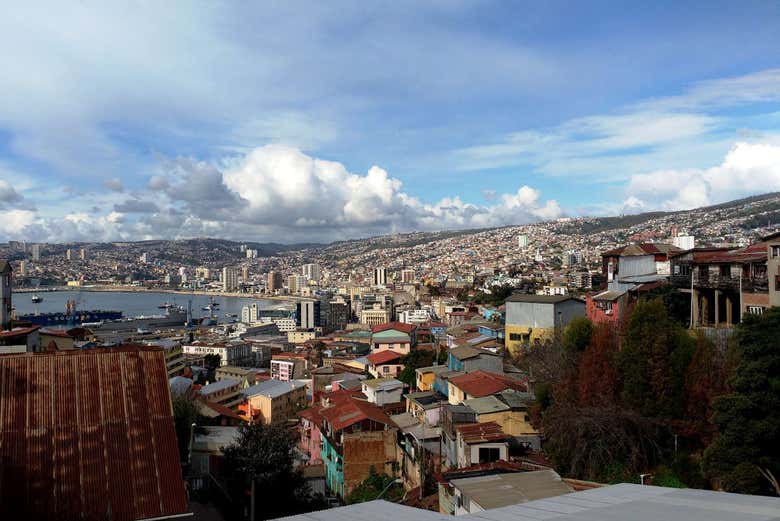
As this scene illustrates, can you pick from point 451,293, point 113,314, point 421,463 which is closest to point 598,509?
point 421,463

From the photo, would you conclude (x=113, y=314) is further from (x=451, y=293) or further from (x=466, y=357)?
(x=466, y=357)

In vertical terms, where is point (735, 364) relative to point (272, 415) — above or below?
above

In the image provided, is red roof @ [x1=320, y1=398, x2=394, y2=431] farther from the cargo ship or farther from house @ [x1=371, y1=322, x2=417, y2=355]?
the cargo ship

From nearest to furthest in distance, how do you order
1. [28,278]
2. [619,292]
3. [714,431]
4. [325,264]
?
1. [714,431]
2. [619,292]
3. [28,278]
4. [325,264]

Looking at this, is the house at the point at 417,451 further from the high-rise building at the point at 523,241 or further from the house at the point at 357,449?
the high-rise building at the point at 523,241

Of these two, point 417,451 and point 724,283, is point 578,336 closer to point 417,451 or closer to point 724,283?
point 724,283

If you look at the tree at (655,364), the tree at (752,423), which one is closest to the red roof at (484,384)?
the tree at (655,364)
